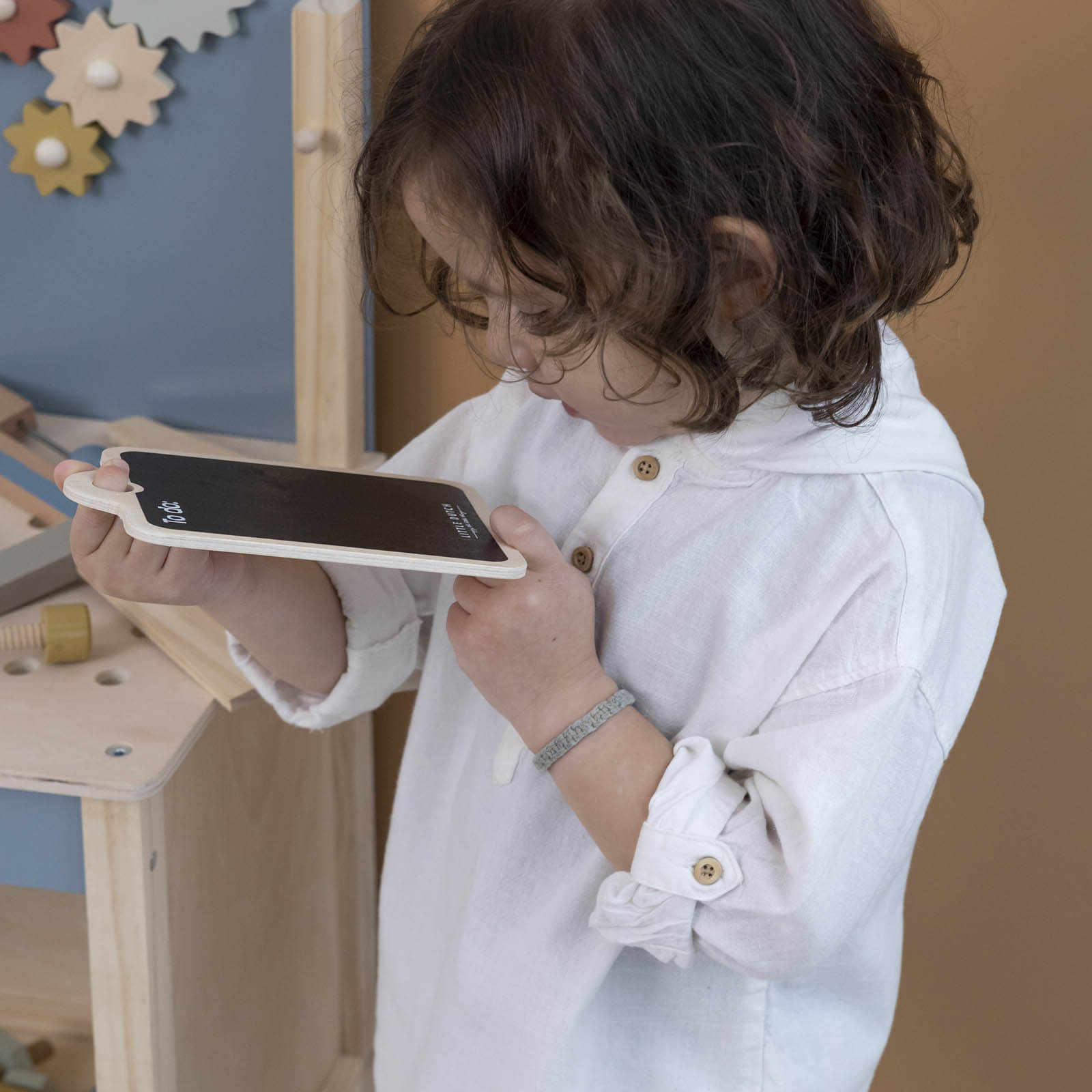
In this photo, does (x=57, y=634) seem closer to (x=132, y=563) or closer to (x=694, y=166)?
(x=132, y=563)

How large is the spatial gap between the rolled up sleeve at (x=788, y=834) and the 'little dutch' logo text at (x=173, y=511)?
0.23m

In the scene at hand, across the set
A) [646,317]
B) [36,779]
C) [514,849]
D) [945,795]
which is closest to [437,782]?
[514,849]

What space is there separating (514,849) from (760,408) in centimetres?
26

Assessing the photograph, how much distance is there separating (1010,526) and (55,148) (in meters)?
0.74

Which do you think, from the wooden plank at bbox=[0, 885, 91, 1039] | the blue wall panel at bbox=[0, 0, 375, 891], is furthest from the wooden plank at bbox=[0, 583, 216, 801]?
the wooden plank at bbox=[0, 885, 91, 1039]

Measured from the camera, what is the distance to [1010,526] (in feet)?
2.76

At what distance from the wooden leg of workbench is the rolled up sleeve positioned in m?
0.30

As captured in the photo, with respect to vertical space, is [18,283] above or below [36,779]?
above

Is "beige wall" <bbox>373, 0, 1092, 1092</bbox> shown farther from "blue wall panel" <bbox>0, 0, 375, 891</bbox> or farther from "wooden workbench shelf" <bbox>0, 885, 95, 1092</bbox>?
"wooden workbench shelf" <bbox>0, 885, 95, 1092</bbox>

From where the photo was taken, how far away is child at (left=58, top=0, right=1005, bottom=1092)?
45 cm

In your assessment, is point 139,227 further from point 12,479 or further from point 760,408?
point 760,408

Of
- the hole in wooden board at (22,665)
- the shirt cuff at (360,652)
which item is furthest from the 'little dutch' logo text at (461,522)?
the hole in wooden board at (22,665)

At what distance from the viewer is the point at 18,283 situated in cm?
94

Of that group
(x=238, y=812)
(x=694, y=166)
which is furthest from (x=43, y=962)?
(x=694, y=166)
